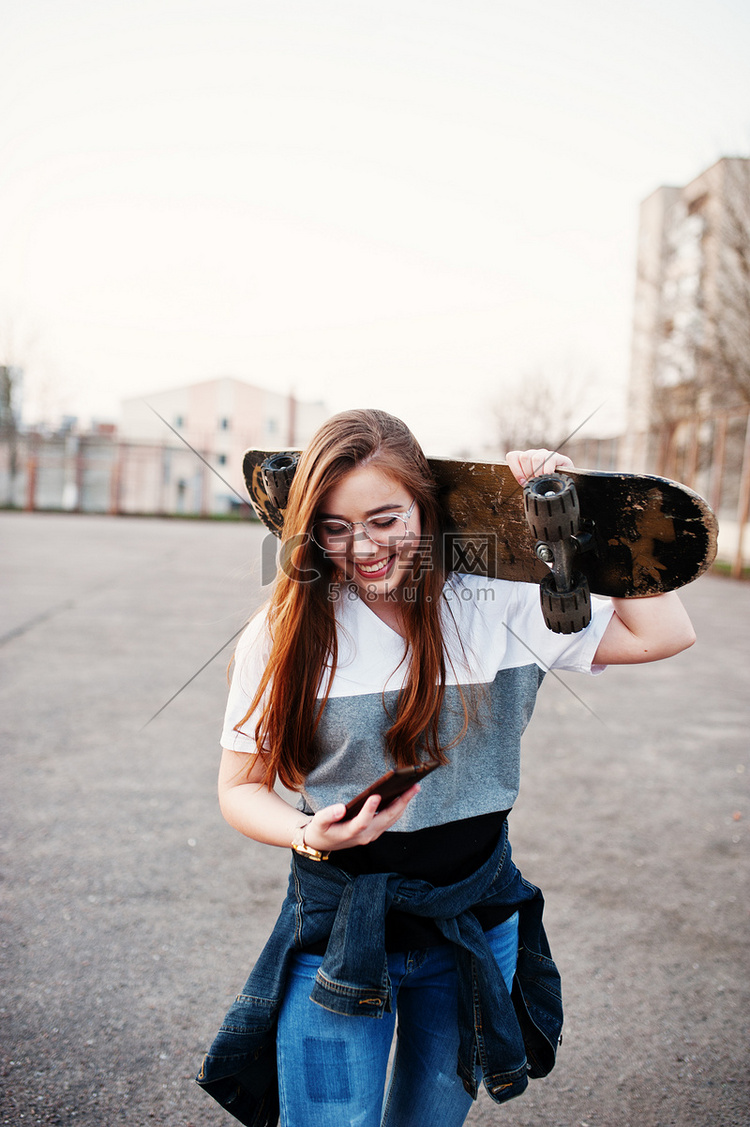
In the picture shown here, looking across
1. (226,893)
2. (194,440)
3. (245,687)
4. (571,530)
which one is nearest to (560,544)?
(571,530)

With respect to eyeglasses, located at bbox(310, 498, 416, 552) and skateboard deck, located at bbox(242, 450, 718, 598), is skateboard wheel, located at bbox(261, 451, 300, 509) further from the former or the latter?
eyeglasses, located at bbox(310, 498, 416, 552)

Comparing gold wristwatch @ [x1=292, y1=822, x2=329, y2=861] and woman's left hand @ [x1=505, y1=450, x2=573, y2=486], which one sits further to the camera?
woman's left hand @ [x1=505, y1=450, x2=573, y2=486]

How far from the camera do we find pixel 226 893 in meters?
3.61

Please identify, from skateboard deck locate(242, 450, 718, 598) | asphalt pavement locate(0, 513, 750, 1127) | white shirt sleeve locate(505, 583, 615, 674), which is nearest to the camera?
skateboard deck locate(242, 450, 718, 598)

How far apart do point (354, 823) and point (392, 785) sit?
0.11m

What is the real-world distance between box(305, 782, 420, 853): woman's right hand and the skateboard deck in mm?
648

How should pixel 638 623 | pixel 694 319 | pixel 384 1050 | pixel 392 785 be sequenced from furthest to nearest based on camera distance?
1. pixel 694 319
2. pixel 638 623
3. pixel 384 1050
4. pixel 392 785

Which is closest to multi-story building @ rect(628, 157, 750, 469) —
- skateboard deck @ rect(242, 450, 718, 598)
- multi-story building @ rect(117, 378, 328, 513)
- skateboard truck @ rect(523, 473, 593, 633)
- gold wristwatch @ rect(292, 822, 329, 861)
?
multi-story building @ rect(117, 378, 328, 513)

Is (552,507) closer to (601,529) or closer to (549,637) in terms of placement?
(601,529)

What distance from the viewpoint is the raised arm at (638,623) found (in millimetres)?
1648

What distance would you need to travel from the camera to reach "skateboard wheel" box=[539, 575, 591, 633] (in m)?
1.59

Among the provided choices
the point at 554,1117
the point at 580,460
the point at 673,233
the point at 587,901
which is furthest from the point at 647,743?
the point at 673,233

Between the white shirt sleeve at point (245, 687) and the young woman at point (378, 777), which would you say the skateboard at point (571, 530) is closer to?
the young woman at point (378, 777)

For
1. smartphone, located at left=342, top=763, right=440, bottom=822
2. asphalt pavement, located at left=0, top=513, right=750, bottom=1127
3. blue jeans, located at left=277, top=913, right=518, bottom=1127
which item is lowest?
asphalt pavement, located at left=0, top=513, right=750, bottom=1127
